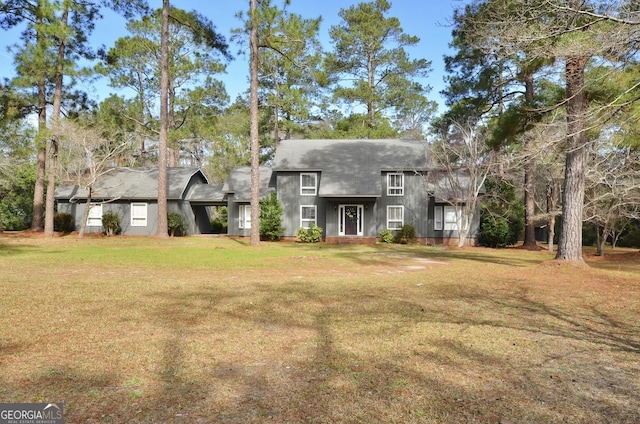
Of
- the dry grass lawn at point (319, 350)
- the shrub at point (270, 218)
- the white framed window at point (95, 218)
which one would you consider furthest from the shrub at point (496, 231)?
the white framed window at point (95, 218)

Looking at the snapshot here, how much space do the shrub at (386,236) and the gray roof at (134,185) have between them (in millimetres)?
12675

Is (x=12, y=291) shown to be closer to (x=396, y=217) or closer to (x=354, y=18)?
(x=396, y=217)

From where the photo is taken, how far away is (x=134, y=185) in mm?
28016

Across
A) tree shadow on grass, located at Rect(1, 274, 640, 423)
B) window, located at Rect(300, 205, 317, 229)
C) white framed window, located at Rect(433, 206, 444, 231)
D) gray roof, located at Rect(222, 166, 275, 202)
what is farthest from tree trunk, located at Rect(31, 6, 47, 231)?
white framed window, located at Rect(433, 206, 444, 231)

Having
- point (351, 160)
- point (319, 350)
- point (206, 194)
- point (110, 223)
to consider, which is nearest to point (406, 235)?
point (351, 160)

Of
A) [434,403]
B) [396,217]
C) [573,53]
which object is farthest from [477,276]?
[396,217]

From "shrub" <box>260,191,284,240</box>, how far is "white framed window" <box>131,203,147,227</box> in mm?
8074

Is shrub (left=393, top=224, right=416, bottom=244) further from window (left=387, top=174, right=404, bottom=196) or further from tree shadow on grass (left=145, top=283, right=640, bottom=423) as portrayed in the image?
tree shadow on grass (left=145, top=283, right=640, bottom=423)

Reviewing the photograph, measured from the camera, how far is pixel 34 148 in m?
22.6

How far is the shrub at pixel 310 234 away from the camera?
2441 centimetres

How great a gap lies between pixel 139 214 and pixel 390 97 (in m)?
20.0

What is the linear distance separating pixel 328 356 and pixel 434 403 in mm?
1354

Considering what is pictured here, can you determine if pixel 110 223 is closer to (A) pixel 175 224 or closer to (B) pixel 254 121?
(A) pixel 175 224

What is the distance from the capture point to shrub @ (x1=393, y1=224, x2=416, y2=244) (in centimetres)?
2416
